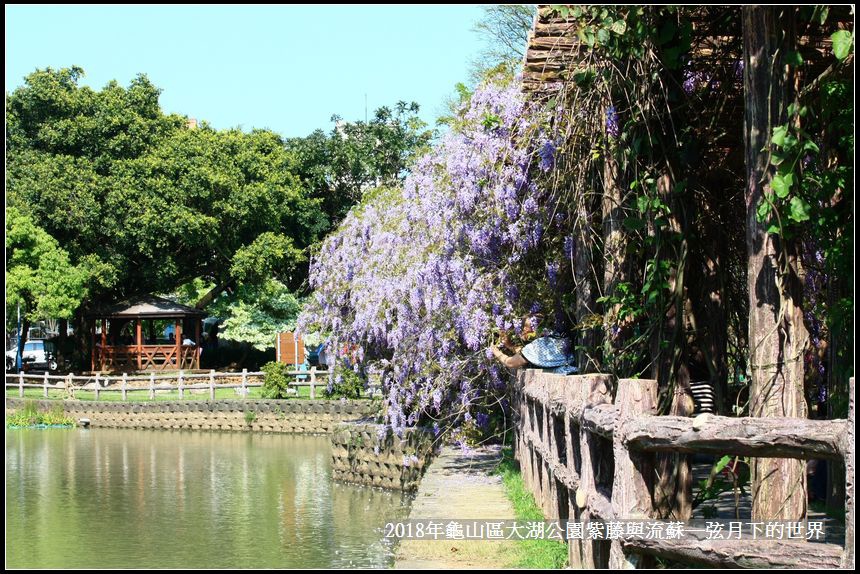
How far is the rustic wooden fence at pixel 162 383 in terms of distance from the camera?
101ft

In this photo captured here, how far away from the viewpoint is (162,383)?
33.2 meters

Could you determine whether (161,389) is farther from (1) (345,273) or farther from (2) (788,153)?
(2) (788,153)

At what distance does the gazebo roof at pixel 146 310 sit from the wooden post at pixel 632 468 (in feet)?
103

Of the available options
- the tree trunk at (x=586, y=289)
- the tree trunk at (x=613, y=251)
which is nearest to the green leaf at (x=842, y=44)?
the tree trunk at (x=613, y=251)

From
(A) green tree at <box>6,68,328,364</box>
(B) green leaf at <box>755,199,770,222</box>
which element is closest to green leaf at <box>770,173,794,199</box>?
(B) green leaf at <box>755,199,770,222</box>

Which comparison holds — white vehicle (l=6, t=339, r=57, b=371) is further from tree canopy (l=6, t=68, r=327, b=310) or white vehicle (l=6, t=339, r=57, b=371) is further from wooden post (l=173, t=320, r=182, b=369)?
tree canopy (l=6, t=68, r=327, b=310)

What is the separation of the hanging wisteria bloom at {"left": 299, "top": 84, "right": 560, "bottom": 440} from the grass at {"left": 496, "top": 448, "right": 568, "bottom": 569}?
6.62 ft

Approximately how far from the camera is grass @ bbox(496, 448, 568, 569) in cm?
737

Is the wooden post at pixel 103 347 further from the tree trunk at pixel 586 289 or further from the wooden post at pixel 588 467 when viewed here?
the wooden post at pixel 588 467

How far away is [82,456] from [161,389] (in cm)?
922

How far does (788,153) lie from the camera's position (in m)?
5.57

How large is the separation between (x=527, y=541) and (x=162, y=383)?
2668cm

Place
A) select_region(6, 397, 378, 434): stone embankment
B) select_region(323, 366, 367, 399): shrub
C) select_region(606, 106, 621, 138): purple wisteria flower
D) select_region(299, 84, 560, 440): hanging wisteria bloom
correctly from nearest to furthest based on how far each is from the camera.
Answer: select_region(606, 106, 621, 138): purple wisteria flower, select_region(299, 84, 560, 440): hanging wisteria bloom, select_region(323, 366, 367, 399): shrub, select_region(6, 397, 378, 434): stone embankment

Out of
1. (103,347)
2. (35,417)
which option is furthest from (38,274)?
(35,417)
